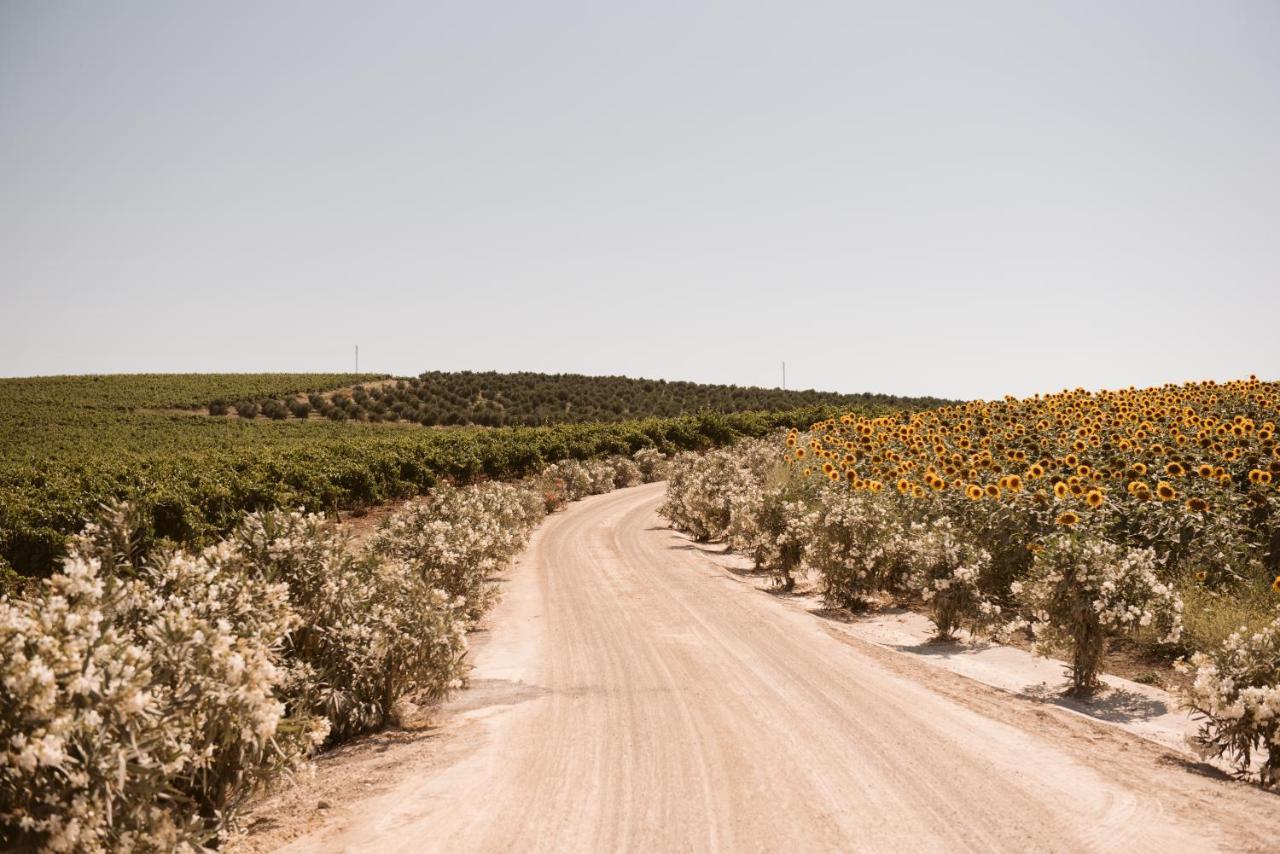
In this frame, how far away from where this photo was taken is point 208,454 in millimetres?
26766

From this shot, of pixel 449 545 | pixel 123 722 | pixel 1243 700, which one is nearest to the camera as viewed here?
pixel 123 722

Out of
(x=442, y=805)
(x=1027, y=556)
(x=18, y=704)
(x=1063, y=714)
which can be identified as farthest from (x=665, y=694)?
(x=1027, y=556)

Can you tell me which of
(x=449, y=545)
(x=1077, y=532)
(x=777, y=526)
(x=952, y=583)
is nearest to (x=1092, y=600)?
(x=1077, y=532)

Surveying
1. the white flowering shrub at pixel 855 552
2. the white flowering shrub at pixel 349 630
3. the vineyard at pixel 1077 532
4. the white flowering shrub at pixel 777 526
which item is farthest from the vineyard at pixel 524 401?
the white flowering shrub at pixel 349 630

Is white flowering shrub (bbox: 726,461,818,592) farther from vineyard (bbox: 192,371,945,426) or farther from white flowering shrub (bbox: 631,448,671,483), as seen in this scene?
vineyard (bbox: 192,371,945,426)

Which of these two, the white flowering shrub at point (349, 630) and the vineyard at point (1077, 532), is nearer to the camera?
the white flowering shrub at point (349, 630)

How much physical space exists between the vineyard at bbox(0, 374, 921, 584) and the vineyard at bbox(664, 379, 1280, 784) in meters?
10.5

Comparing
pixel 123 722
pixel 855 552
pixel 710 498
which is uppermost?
pixel 123 722

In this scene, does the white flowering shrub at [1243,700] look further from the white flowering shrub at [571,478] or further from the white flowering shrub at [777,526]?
the white flowering shrub at [571,478]

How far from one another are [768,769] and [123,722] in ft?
14.8

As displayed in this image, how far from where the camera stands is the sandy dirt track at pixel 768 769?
5164mm

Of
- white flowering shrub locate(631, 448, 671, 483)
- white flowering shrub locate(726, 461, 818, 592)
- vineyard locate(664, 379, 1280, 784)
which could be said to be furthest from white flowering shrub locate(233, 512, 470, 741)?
white flowering shrub locate(631, 448, 671, 483)

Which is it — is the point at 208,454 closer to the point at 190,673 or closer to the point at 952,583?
the point at 952,583

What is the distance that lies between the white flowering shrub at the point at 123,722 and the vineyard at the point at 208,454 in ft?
16.2
